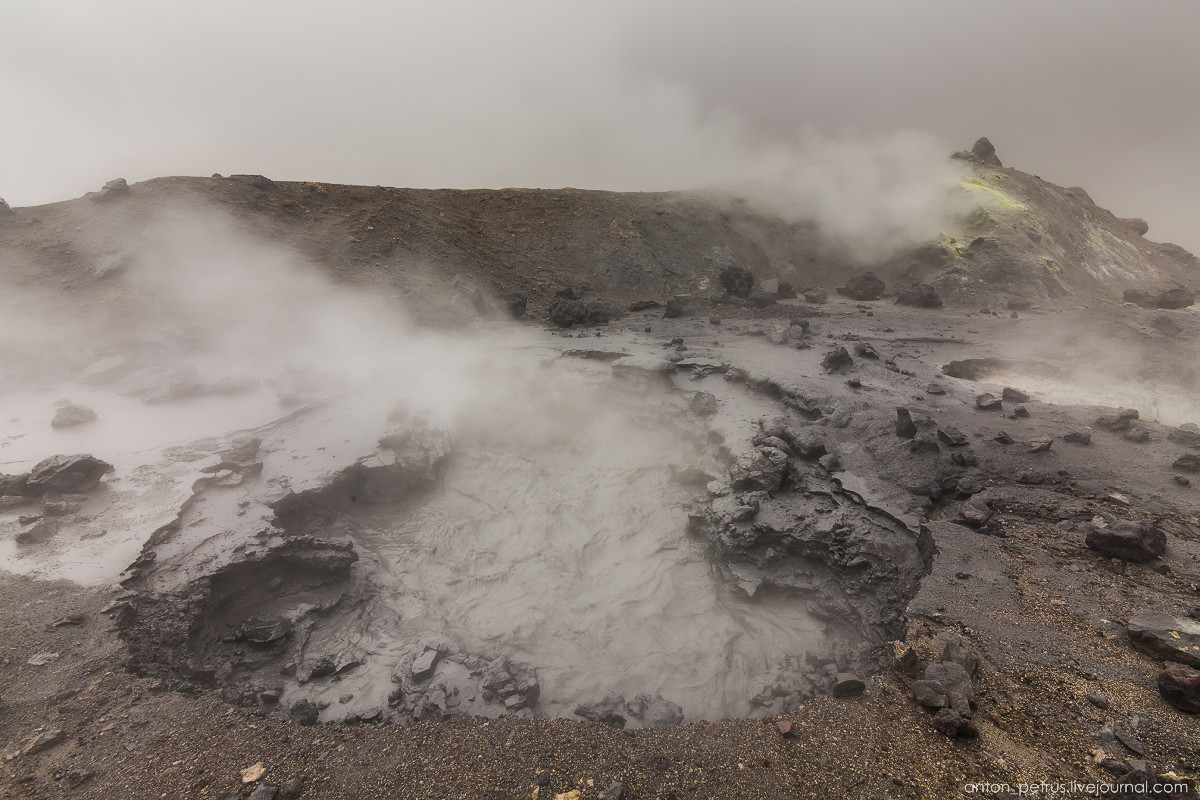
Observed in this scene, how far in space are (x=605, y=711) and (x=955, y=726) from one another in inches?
106

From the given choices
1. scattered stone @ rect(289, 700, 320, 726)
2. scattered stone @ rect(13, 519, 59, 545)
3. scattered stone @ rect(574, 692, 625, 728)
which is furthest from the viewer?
scattered stone @ rect(13, 519, 59, 545)

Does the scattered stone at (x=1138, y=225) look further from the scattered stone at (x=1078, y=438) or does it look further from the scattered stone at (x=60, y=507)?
the scattered stone at (x=60, y=507)

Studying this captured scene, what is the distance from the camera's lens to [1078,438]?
22.2 ft

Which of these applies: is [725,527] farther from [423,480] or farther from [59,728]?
[59,728]

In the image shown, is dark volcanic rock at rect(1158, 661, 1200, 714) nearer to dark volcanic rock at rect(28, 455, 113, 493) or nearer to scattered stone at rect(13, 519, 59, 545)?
scattered stone at rect(13, 519, 59, 545)

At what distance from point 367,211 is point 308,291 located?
222 inches

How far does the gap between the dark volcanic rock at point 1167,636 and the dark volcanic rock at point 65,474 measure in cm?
1121

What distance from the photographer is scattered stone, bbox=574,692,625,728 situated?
4.30m

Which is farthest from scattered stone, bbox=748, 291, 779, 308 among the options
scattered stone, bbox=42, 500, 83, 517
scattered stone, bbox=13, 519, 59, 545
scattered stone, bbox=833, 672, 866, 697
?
scattered stone, bbox=13, 519, 59, 545

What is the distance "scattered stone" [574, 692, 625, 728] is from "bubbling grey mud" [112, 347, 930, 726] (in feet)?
0.06

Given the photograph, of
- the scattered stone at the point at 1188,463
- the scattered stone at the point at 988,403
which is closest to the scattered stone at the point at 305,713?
the scattered stone at the point at 988,403

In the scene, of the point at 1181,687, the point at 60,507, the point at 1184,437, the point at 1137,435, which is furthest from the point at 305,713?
the point at 1184,437

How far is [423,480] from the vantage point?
24.6 feet

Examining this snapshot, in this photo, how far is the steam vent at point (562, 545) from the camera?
3580 mm
